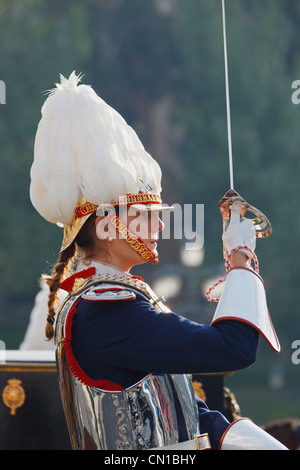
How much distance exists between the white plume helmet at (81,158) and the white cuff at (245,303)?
0.36 m

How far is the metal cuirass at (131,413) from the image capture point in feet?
6.94

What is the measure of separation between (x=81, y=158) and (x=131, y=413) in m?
0.72

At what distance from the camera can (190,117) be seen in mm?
17469

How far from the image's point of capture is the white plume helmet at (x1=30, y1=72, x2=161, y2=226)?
7.38 feet

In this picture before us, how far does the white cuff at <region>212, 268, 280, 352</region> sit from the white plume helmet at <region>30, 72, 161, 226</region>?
36cm

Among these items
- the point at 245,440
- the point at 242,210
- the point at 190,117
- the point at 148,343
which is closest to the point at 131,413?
the point at 148,343

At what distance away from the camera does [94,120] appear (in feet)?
7.54

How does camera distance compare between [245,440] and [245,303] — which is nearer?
[245,303]

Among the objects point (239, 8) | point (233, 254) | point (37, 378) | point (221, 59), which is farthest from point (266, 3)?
point (233, 254)

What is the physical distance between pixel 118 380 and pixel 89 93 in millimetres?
835

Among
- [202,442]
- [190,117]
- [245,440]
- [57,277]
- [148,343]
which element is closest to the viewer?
[148,343]

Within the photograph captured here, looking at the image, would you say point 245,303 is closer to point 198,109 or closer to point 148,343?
point 148,343

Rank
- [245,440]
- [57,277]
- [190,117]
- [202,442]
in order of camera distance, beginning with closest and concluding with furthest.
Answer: [202,442]
[245,440]
[57,277]
[190,117]

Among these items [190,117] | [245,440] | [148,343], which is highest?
[190,117]
